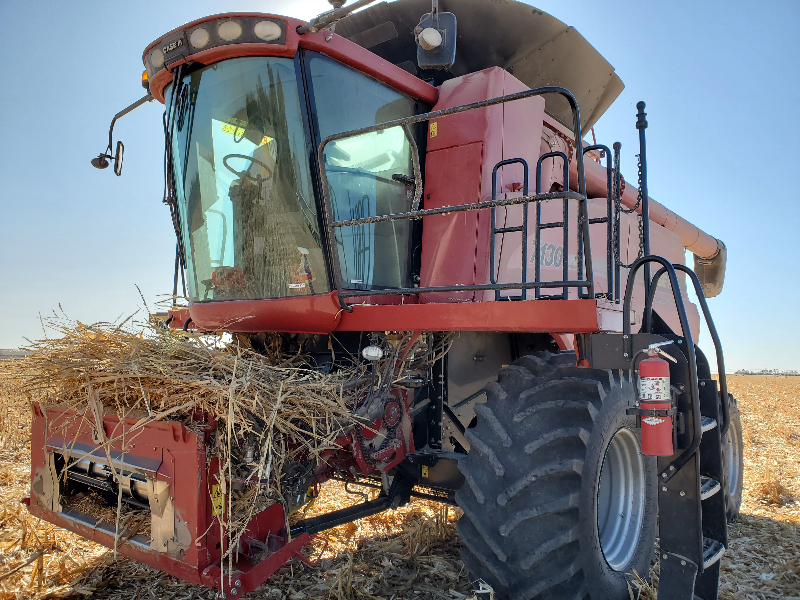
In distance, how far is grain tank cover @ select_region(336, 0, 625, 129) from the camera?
155 inches

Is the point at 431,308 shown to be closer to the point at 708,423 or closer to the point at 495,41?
the point at 708,423

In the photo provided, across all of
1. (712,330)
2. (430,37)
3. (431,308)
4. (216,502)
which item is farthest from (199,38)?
(712,330)

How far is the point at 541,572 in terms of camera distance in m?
2.31

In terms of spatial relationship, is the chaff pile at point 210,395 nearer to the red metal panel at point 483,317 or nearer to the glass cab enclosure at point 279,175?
the red metal panel at point 483,317

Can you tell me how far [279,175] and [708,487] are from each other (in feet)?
8.51

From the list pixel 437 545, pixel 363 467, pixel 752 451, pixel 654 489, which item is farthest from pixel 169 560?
pixel 752 451

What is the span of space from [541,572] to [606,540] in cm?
84

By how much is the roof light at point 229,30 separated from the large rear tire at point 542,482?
7.39 feet

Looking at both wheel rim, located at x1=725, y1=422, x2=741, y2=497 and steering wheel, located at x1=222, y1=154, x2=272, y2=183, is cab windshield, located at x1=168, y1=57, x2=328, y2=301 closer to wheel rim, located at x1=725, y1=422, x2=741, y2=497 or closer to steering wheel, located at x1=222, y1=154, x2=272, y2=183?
steering wheel, located at x1=222, y1=154, x2=272, y2=183

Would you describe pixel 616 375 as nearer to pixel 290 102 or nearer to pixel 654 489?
pixel 654 489

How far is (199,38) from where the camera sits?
304cm

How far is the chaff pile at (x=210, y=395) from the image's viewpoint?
232 cm

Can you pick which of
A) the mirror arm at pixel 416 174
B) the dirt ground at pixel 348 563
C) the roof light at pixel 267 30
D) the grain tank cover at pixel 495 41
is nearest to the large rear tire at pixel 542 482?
the dirt ground at pixel 348 563

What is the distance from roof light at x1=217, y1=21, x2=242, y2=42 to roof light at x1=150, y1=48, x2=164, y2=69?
48 centimetres
